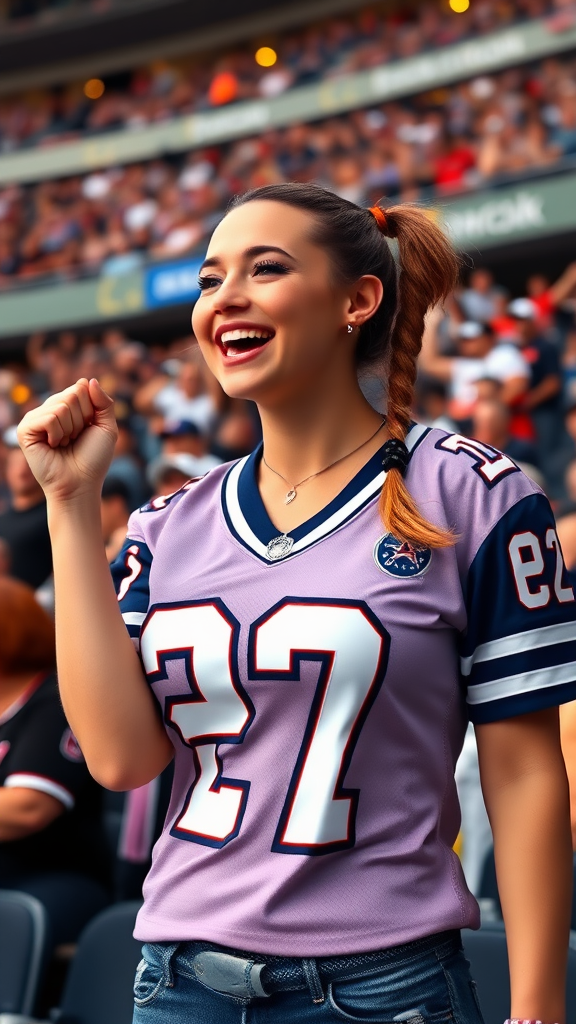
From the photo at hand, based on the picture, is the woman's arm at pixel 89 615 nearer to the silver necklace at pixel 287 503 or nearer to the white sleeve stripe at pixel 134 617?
the white sleeve stripe at pixel 134 617

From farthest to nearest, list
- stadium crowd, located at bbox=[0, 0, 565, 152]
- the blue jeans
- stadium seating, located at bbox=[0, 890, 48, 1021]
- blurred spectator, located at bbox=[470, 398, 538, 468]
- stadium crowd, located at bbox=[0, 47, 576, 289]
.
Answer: stadium crowd, located at bbox=[0, 0, 565, 152] < stadium crowd, located at bbox=[0, 47, 576, 289] < blurred spectator, located at bbox=[470, 398, 538, 468] < stadium seating, located at bbox=[0, 890, 48, 1021] < the blue jeans

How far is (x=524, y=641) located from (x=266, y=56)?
1821 cm

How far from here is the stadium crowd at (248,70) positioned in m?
14.4

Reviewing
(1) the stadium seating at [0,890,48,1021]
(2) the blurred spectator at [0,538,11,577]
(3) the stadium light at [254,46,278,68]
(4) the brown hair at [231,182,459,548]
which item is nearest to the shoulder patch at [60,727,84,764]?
(1) the stadium seating at [0,890,48,1021]

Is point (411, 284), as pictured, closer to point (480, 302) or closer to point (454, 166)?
point (480, 302)

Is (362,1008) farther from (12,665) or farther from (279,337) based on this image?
(12,665)

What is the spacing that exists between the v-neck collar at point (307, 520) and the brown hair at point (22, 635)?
4.33 feet

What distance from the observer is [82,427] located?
1.43 metres

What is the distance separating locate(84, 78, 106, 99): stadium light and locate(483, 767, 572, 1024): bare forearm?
20.5 meters

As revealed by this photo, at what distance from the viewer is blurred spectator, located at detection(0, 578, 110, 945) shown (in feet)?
7.96

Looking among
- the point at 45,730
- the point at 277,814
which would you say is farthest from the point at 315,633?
the point at 45,730

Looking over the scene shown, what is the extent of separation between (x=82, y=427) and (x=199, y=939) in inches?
23.4

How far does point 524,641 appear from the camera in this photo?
1.26m

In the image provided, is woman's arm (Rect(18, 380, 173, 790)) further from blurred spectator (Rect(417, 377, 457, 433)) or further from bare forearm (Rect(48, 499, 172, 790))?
blurred spectator (Rect(417, 377, 457, 433))
